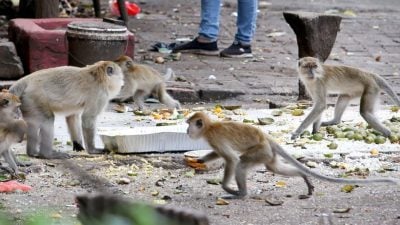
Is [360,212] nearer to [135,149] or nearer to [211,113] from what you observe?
[135,149]

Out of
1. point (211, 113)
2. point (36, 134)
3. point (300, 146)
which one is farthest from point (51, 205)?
point (211, 113)

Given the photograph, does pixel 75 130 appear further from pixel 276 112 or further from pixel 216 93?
pixel 216 93

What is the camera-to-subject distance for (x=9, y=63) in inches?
412

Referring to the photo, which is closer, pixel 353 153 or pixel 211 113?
pixel 353 153

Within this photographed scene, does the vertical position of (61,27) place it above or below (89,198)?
below

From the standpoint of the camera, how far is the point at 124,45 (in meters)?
10.5

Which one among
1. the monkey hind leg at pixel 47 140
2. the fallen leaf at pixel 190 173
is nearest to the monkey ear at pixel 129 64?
the monkey hind leg at pixel 47 140

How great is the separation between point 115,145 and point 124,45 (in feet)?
9.69

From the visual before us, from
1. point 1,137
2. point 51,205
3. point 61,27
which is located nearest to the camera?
point 51,205

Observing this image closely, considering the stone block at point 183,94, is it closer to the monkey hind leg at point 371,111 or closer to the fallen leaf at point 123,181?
the monkey hind leg at point 371,111

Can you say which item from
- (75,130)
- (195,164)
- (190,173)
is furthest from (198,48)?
(190,173)

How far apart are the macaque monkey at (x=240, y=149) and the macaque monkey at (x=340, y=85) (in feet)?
7.29

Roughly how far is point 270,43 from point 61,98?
276 inches

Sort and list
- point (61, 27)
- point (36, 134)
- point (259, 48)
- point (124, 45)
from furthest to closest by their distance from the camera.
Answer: point (259, 48)
point (61, 27)
point (124, 45)
point (36, 134)
